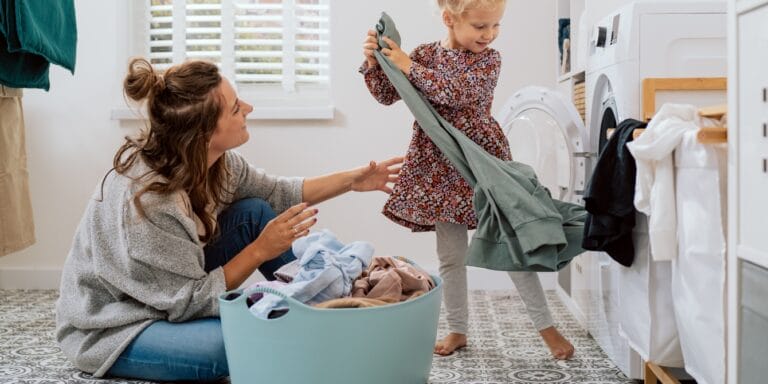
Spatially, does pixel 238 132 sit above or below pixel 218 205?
above

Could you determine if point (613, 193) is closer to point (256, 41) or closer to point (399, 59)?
point (399, 59)

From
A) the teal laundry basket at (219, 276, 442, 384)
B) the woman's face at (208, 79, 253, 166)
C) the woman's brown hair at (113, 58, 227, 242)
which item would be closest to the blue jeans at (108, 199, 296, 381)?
the teal laundry basket at (219, 276, 442, 384)

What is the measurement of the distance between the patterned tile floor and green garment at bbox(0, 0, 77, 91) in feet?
2.43

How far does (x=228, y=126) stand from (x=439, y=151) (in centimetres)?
55

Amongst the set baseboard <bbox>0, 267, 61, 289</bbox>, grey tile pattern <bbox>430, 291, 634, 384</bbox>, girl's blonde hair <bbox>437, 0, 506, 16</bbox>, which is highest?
girl's blonde hair <bbox>437, 0, 506, 16</bbox>

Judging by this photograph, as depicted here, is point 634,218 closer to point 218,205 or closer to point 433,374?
point 433,374

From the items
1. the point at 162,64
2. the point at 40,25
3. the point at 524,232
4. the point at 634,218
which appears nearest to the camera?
the point at 634,218

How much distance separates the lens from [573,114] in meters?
2.05

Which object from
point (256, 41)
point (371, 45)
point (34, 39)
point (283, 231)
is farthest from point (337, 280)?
point (256, 41)

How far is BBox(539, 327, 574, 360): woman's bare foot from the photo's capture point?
74.9 inches

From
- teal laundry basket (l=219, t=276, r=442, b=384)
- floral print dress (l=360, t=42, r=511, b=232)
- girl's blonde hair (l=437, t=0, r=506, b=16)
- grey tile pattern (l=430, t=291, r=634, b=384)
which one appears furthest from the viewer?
floral print dress (l=360, t=42, r=511, b=232)

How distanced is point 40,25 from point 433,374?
1.50m

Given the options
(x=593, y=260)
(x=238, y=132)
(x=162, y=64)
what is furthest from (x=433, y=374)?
(x=162, y=64)

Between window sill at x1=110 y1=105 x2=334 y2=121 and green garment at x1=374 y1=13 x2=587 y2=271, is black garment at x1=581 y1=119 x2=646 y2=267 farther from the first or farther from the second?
window sill at x1=110 y1=105 x2=334 y2=121
